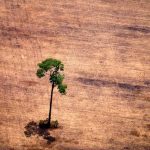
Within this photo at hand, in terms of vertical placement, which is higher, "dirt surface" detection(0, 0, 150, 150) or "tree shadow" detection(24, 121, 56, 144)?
"dirt surface" detection(0, 0, 150, 150)

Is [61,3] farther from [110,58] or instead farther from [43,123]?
[43,123]

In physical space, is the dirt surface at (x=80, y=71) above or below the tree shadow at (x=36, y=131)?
above

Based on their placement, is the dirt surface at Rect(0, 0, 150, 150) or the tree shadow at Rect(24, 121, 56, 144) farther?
the dirt surface at Rect(0, 0, 150, 150)

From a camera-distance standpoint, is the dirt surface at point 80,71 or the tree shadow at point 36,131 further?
the dirt surface at point 80,71

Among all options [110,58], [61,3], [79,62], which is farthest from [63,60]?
[61,3]
